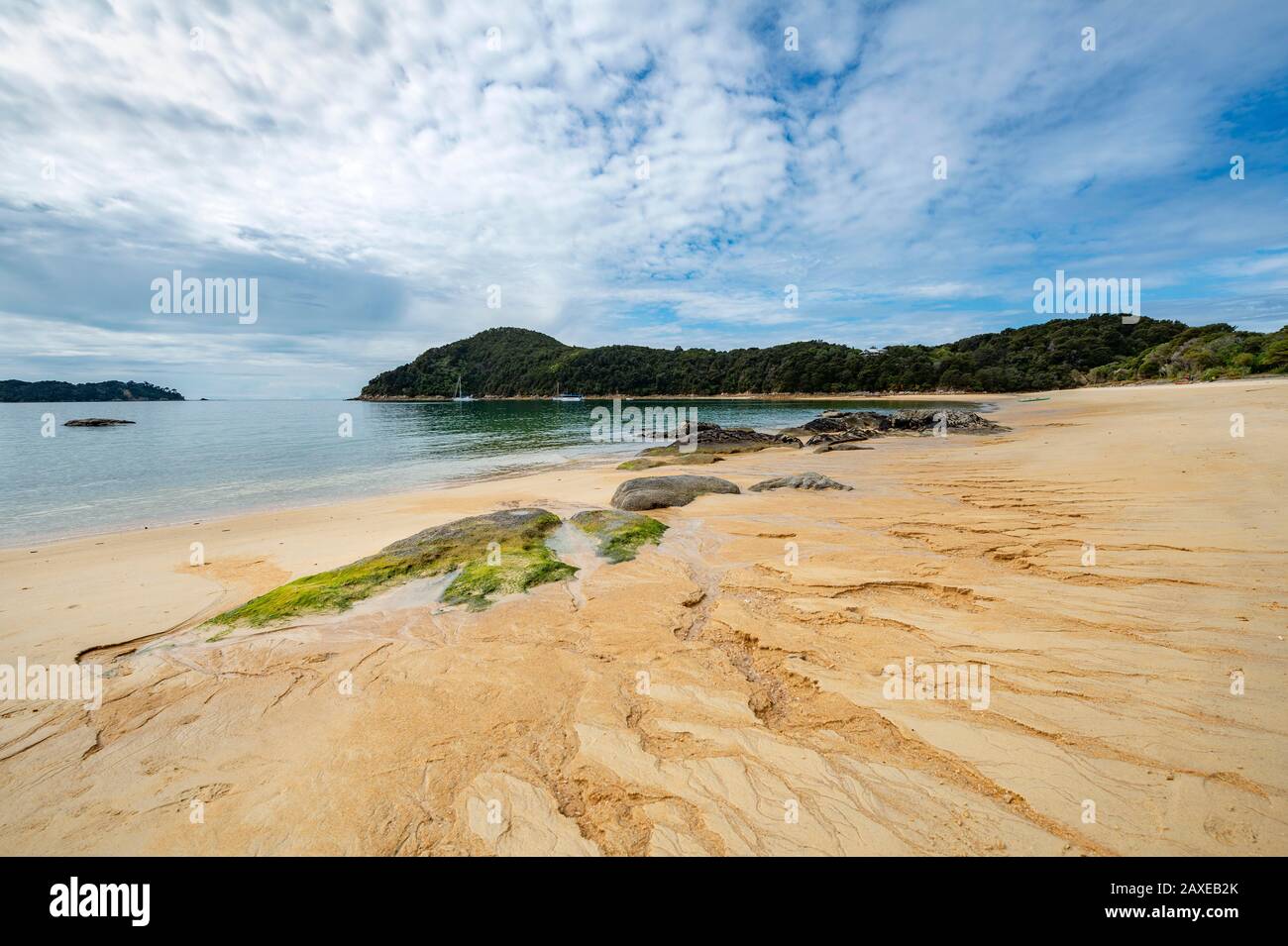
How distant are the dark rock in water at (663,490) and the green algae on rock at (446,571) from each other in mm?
3690

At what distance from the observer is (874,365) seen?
366ft

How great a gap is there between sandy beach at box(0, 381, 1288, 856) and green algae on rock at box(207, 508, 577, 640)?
0.52 metres

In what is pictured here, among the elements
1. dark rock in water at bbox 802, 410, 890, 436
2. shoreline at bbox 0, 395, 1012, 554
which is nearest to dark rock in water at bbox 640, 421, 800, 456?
shoreline at bbox 0, 395, 1012, 554

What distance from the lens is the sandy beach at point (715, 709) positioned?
3.13m

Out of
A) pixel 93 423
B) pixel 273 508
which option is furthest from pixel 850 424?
pixel 93 423

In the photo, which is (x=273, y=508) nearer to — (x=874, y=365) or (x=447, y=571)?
(x=447, y=571)

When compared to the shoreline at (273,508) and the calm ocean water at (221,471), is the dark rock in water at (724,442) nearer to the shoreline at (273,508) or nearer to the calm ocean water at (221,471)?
the shoreline at (273,508)

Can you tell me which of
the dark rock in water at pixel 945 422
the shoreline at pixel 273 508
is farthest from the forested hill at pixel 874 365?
the shoreline at pixel 273 508

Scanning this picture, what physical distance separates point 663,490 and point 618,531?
13.1 ft

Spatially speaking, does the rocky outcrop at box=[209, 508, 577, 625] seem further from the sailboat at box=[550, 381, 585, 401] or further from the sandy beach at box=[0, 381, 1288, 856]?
the sailboat at box=[550, 381, 585, 401]

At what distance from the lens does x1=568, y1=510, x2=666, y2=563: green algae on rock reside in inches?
360

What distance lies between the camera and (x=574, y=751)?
12.9ft

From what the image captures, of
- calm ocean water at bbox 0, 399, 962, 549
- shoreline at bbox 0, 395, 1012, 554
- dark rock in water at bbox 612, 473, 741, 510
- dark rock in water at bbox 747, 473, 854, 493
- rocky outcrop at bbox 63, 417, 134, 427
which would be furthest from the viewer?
rocky outcrop at bbox 63, 417, 134, 427
